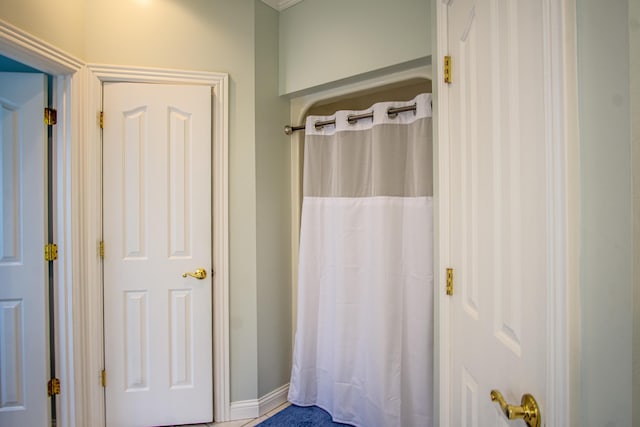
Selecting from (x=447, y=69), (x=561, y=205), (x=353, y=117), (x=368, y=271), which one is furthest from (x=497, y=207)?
(x=353, y=117)

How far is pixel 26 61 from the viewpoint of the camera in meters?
1.54

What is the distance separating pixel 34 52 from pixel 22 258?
1.08 metres

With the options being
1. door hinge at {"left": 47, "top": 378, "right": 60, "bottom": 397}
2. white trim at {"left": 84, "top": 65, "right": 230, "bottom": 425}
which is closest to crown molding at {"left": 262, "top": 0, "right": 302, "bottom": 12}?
white trim at {"left": 84, "top": 65, "right": 230, "bottom": 425}

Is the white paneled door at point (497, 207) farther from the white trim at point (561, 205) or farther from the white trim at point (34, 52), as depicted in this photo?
the white trim at point (34, 52)

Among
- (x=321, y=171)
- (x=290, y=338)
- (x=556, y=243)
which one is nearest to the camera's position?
(x=556, y=243)

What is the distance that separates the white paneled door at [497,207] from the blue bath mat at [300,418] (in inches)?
44.0

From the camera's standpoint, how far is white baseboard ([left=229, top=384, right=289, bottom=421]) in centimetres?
196

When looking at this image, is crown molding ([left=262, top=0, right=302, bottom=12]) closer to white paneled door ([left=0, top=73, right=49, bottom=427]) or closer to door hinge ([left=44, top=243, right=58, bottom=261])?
white paneled door ([left=0, top=73, right=49, bottom=427])

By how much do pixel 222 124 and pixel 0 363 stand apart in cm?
182

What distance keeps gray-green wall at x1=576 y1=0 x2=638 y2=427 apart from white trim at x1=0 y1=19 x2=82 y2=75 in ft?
6.87

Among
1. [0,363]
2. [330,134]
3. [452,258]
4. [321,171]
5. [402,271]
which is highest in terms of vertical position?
[330,134]

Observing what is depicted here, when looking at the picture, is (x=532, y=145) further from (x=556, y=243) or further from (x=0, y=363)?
(x=0, y=363)

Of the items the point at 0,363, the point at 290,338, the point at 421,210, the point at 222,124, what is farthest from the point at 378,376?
the point at 0,363

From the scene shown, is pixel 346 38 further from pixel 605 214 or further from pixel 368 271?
pixel 605 214
